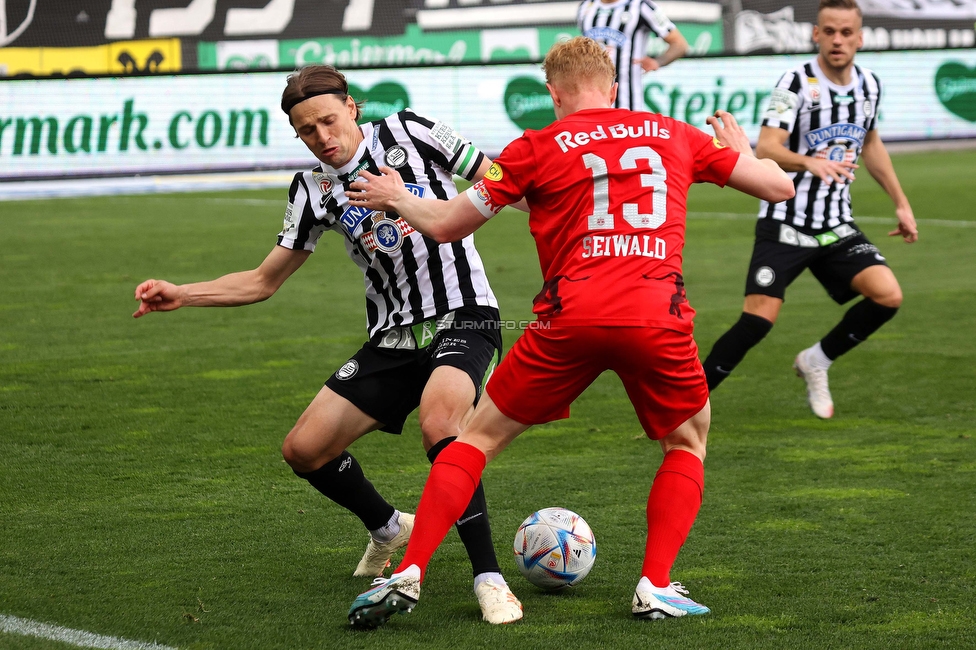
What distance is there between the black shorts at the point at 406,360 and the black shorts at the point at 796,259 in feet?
8.70

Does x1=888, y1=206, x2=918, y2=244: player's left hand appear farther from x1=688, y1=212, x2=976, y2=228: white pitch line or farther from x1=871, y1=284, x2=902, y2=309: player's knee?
x1=688, y1=212, x2=976, y2=228: white pitch line

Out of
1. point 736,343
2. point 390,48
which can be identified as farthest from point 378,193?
point 390,48

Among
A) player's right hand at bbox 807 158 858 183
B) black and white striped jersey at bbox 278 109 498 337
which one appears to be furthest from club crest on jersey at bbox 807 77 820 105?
black and white striped jersey at bbox 278 109 498 337

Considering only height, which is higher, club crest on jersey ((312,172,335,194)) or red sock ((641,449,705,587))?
club crest on jersey ((312,172,335,194))

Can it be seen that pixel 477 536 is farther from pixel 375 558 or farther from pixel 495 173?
pixel 495 173

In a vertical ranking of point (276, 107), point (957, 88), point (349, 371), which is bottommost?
point (349, 371)

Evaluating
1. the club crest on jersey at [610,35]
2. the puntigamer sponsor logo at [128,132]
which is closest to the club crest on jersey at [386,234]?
the club crest on jersey at [610,35]

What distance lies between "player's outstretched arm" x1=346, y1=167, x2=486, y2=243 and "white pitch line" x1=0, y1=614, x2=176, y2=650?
141 centimetres

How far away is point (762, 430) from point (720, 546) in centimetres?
196

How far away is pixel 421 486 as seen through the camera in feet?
18.1

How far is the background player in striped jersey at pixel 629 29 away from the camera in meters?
12.7

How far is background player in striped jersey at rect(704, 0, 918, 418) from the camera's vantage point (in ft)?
21.9

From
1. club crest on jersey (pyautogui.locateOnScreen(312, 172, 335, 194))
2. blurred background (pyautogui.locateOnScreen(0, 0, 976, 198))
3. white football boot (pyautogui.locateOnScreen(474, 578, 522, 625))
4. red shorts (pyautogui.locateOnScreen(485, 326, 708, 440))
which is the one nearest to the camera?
red shorts (pyautogui.locateOnScreen(485, 326, 708, 440))

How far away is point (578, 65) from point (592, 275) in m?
0.64
